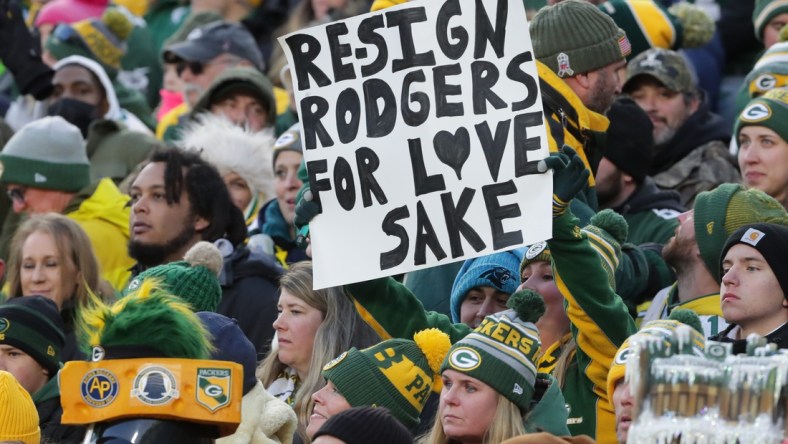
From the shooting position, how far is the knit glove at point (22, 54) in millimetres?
12398

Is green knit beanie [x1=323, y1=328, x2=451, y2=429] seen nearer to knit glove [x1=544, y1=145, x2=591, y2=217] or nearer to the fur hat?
knit glove [x1=544, y1=145, x2=591, y2=217]

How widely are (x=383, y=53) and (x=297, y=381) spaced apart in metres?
1.65

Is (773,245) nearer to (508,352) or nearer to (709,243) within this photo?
→ (709,243)

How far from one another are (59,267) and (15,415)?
2.48 m

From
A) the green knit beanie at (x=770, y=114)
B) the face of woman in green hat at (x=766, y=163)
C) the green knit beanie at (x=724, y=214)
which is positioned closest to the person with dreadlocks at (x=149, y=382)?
the green knit beanie at (x=724, y=214)

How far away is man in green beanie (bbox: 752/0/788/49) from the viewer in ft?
35.7

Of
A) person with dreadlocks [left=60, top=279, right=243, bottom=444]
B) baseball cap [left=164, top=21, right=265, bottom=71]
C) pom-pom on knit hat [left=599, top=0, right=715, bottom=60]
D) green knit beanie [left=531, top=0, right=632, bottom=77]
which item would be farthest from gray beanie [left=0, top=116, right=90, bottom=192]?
person with dreadlocks [left=60, top=279, right=243, bottom=444]

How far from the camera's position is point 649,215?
29.6 ft

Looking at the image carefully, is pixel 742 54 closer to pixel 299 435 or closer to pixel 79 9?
pixel 79 9

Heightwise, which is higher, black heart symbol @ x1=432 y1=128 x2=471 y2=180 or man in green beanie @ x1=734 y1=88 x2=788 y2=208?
black heart symbol @ x1=432 y1=128 x2=471 y2=180

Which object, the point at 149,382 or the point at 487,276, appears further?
the point at 487,276

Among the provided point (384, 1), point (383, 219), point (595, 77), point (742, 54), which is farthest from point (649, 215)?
point (742, 54)

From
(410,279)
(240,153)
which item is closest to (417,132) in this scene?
(410,279)

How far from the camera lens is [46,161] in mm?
10539
